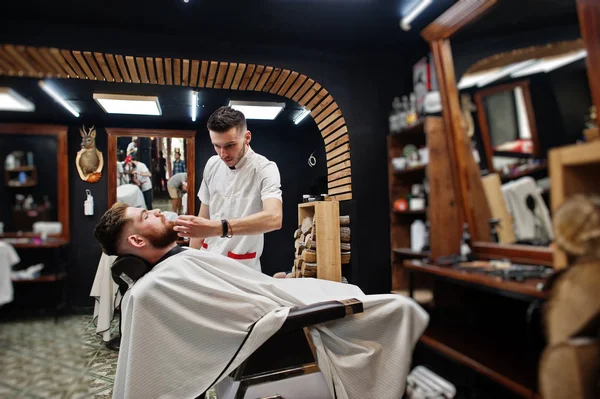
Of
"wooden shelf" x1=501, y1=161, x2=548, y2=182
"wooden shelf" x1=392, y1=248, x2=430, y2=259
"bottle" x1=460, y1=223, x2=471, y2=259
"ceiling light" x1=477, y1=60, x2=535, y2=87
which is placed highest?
"ceiling light" x1=477, y1=60, x2=535, y2=87

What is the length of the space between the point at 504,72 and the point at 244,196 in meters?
1.55

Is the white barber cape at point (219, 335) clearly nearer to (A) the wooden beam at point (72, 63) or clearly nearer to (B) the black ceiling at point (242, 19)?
(A) the wooden beam at point (72, 63)

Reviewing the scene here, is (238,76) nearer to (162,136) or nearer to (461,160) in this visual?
(162,136)

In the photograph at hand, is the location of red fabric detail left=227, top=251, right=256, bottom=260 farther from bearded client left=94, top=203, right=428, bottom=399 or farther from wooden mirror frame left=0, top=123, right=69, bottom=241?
wooden mirror frame left=0, top=123, right=69, bottom=241

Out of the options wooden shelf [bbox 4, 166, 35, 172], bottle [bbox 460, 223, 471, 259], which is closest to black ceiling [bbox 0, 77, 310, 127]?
wooden shelf [bbox 4, 166, 35, 172]

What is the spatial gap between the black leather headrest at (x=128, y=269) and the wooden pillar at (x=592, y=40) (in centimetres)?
190

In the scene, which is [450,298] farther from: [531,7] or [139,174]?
[139,174]

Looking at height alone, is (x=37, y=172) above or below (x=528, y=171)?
above

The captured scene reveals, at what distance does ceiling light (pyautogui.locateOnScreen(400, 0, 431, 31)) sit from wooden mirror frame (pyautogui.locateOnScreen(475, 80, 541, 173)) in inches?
21.0

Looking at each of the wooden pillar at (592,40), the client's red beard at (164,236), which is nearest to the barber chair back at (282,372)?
the client's red beard at (164,236)

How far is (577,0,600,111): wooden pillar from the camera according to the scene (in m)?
1.00

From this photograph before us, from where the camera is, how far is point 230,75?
230 cm

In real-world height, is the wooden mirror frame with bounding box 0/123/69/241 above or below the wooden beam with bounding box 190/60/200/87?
below

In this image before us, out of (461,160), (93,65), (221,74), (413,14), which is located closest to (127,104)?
(93,65)
